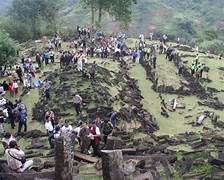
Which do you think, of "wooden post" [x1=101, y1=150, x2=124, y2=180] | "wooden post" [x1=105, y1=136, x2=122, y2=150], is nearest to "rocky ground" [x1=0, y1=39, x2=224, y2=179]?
"wooden post" [x1=105, y1=136, x2=122, y2=150]

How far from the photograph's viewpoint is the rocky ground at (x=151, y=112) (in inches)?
832

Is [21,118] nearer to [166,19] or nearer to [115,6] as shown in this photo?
[115,6]

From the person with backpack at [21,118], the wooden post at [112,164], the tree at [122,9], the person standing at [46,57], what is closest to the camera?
the wooden post at [112,164]

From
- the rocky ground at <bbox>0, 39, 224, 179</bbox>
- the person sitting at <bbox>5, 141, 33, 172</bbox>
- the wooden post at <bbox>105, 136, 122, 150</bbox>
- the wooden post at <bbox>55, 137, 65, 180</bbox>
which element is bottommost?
the rocky ground at <bbox>0, 39, 224, 179</bbox>

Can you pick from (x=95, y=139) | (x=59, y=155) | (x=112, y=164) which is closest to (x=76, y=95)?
(x=95, y=139)

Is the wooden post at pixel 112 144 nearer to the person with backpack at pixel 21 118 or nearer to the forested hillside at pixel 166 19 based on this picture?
the person with backpack at pixel 21 118

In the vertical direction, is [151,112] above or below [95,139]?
below

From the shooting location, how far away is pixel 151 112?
40438 millimetres

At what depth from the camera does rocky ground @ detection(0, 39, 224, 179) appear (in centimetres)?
2112

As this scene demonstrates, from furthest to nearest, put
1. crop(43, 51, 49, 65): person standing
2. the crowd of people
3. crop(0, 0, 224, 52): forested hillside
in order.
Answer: crop(0, 0, 224, 52): forested hillside → crop(43, 51, 49, 65): person standing → the crowd of people

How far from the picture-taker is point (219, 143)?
2745 cm

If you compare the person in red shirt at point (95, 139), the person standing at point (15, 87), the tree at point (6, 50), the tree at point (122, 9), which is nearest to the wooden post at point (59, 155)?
the person in red shirt at point (95, 139)

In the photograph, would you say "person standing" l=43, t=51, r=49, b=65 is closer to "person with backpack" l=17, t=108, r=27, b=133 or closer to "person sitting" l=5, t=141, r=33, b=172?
"person with backpack" l=17, t=108, r=27, b=133

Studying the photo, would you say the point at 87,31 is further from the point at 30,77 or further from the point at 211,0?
the point at 211,0
